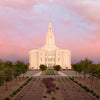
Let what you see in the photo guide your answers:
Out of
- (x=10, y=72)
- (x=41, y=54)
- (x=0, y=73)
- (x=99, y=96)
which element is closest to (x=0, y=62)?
(x=10, y=72)

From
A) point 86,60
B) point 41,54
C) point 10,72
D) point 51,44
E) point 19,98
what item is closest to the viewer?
point 19,98

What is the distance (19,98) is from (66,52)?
104 m

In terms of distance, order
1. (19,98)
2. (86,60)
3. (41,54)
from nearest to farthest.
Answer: (19,98)
(86,60)
(41,54)

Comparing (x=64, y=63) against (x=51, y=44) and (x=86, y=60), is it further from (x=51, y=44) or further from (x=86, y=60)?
(x=86, y=60)

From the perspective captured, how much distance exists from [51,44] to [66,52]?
14876mm

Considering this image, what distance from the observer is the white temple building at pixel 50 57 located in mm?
120375

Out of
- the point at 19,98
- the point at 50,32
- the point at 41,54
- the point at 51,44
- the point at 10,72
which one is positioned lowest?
the point at 19,98

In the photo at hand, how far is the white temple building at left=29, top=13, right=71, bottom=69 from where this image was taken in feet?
395

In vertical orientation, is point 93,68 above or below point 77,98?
above

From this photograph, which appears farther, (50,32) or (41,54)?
(50,32)

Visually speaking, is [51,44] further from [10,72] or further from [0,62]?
[10,72]

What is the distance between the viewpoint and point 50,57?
122 meters

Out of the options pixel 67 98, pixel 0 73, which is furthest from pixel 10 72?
pixel 67 98

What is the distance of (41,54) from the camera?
12106 centimetres
